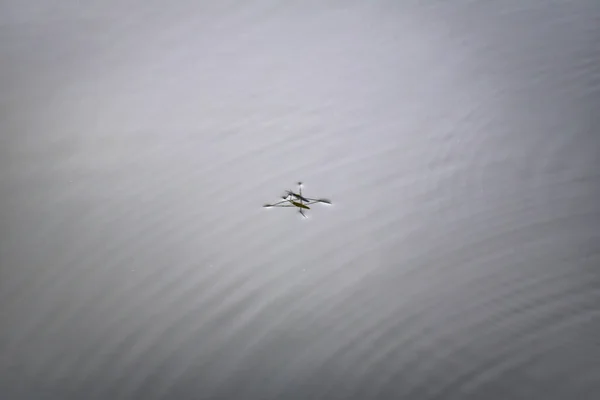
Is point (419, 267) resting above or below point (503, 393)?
above

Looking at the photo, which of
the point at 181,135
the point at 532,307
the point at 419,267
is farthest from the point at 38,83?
the point at 532,307

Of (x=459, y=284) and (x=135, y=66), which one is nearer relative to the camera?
(x=459, y=284)

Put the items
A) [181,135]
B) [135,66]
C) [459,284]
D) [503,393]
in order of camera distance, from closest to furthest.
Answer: [503,393] → [459,284] → [181,135] → [135,66]

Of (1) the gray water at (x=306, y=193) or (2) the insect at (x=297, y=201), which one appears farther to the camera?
(2) the insect at (x=297, y=201)

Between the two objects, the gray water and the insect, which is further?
the insect

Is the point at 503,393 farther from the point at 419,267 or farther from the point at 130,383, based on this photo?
the point at 130,383

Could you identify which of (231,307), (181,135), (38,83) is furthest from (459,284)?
(38,83)

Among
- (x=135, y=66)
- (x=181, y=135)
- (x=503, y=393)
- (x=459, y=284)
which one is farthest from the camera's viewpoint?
(x=135, y=66)

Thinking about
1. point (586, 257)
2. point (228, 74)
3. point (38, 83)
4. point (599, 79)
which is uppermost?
point (599, 79)
